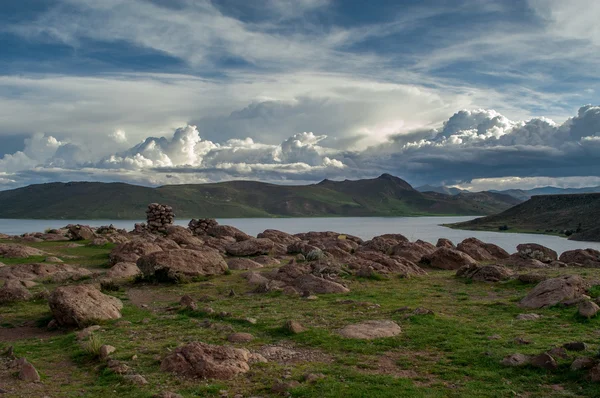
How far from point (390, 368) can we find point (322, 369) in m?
1.80

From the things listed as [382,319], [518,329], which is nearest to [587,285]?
[518,329]

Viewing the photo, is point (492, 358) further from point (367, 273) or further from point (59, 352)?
point (367, 273)

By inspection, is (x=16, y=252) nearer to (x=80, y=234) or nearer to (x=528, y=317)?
(x=80, y=234)

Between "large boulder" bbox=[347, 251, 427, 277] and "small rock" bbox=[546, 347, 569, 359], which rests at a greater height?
"small rock" bbox=[546, 347, 569, 359]

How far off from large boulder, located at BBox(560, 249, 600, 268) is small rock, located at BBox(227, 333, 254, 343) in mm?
31045

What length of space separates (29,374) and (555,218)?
15181 centimetres

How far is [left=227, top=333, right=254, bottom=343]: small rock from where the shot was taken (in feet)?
52.3

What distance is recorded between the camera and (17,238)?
172 feet

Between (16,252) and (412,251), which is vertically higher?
(412,251)

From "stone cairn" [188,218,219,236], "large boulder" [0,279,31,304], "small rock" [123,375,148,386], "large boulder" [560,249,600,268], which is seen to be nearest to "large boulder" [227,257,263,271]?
"large boulder" [0,279,31,304]

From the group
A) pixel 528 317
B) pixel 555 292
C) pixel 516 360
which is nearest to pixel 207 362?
pixel 516 360

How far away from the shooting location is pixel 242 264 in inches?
1436

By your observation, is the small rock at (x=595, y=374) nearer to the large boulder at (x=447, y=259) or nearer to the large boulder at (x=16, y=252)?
the large boulder at (x=447, y=259)

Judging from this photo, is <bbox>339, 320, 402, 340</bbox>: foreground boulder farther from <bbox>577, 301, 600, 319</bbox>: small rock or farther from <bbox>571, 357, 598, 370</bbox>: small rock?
<bbox>577, 301, 600, 319</bbox>: small rock
